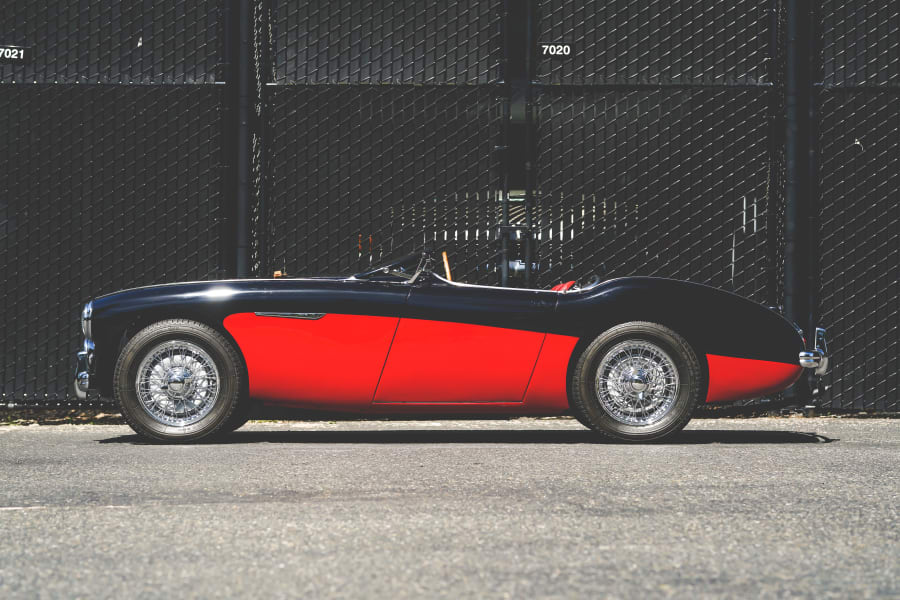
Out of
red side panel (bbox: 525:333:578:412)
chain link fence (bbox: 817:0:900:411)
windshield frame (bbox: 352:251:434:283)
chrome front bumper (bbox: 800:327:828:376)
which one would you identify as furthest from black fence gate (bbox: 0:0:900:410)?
red side panel (bbox: 525:333:578:412)

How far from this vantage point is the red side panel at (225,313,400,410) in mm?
6445

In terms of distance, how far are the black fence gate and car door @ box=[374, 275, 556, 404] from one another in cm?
252

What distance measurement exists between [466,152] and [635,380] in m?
3.24

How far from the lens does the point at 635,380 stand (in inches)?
255

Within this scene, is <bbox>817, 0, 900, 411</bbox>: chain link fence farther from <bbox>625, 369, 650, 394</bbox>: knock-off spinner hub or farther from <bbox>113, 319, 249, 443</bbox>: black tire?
<bbox>113, 319, 249, 443</bbox>: black tire

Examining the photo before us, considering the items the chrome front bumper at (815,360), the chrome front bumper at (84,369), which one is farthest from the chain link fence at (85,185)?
the chrome front bumper at (815,360)

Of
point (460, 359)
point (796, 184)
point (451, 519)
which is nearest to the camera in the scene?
point (451, 519)

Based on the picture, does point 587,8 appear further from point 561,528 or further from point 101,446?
point 561,528

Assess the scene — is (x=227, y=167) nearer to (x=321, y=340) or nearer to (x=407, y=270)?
(x=407, y=270)

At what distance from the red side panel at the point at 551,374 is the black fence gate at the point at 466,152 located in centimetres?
252

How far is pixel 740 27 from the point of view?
9.16 metres

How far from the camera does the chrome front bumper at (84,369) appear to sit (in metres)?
6.57

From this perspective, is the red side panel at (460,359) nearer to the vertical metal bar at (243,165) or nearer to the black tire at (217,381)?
the black tire at (217,381)

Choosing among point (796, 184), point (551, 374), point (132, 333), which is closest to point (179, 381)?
point (132, 333)
